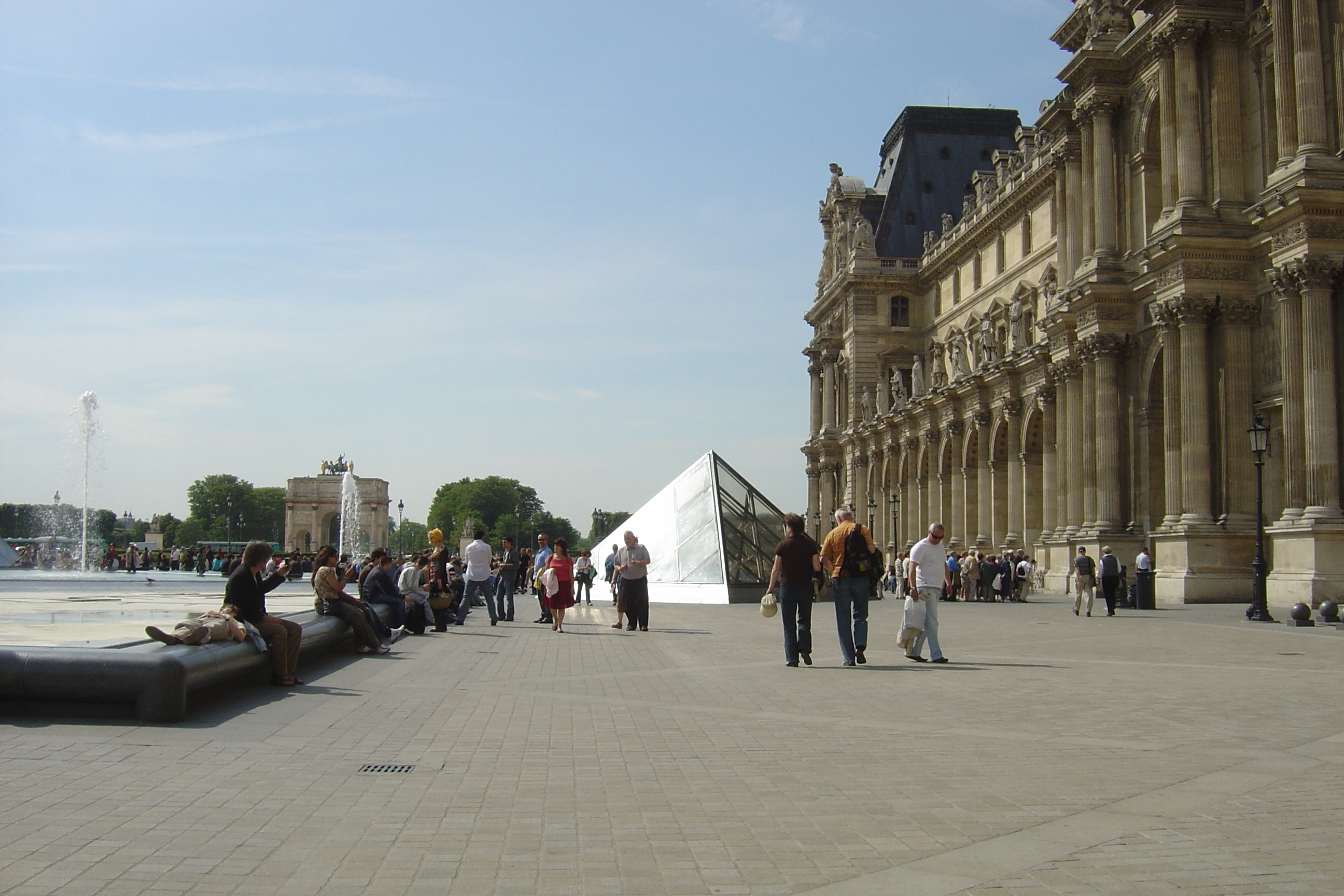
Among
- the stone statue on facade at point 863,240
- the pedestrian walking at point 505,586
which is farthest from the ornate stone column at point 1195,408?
the stone statue on facade at point 863,240

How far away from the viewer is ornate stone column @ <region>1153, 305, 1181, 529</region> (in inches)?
1181

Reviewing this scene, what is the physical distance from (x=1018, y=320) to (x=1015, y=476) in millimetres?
6414

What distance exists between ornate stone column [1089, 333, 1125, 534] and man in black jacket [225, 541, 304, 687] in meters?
27.1

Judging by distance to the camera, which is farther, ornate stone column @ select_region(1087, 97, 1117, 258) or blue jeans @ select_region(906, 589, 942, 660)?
ornate stone column @ select_region(1087, 97, 1117, 258)

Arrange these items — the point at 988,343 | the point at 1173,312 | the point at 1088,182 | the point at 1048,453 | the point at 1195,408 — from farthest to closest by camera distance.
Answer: the point at 988,343, the point at 1048,453, the point at 1088,182, the point at 1173,312, the point at 1195,408

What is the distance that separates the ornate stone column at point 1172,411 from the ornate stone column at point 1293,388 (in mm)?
3300

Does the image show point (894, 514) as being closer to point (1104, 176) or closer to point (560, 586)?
point (1104, 176)

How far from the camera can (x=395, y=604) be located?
17.3 m

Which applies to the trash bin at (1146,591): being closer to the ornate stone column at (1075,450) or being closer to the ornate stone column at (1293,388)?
the ornate stone column at (1293,388)

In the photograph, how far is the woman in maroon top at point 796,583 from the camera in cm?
1307

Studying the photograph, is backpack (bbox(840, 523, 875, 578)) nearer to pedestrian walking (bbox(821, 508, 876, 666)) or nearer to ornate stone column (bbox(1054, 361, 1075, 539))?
pedestrian walking (bbox(821, 508, 876, 666))

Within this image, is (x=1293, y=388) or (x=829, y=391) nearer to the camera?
(x=1293, y=388)

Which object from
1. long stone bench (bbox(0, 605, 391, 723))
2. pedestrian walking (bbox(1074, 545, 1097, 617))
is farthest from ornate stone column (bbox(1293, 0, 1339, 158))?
long stone bench (bbox(0, 605, 391, 723))

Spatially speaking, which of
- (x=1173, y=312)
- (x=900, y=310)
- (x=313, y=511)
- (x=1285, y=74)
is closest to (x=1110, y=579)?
(x=1173, y=312)
